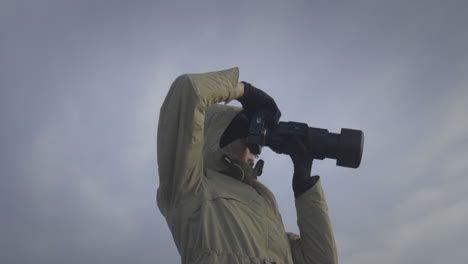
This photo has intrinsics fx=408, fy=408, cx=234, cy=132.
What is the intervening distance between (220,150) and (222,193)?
19.6 inches

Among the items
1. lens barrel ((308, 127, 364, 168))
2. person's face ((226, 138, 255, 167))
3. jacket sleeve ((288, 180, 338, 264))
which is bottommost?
jacket sleeve ((288, 180, 338, 264))

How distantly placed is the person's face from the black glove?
359mm

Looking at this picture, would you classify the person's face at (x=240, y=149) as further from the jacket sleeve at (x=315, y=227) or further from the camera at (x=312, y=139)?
the jacket sleeve at (x=315, y=227)

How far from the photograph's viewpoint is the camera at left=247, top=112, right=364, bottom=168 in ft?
9.84

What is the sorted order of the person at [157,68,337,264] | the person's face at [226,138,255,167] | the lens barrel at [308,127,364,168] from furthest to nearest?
the person's face at [226,138,255,167]
the lens barrel at [308,127,364,168]
the person at [157,68,337,264]

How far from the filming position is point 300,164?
120 inches

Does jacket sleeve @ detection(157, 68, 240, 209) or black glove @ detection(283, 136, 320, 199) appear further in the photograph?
black glove @ detection(283, 136, 320, 199)

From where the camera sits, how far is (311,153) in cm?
310

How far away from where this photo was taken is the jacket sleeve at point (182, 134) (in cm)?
251

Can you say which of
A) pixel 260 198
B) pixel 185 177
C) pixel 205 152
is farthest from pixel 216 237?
pixel 205 152

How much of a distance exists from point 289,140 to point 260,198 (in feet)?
1.67

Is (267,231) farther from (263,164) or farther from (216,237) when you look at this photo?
(263,164)

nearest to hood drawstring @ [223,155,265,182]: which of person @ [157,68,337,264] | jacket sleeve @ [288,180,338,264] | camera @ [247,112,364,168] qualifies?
person @ [157,68,337,264]

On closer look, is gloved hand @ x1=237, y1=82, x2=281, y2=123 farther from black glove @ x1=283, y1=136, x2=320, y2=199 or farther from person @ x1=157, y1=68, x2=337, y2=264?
black glove @ x1=283, y1=136, x2=320, y2=199
